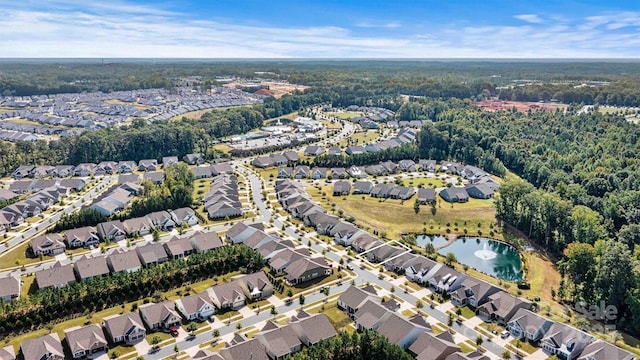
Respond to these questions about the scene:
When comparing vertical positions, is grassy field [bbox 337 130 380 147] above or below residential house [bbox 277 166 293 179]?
below

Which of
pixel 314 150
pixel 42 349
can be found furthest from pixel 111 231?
pixel 314 150

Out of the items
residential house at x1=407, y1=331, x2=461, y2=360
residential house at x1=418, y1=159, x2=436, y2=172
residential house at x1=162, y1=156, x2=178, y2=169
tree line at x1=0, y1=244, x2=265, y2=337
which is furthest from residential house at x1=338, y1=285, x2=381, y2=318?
residential house at x1=162, y1=156, x2=178, y2=169

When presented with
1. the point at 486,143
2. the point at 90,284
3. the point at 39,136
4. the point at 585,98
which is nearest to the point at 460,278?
the point at 90,284

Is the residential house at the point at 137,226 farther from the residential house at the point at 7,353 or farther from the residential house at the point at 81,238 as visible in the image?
the residential house at the point at 7,353

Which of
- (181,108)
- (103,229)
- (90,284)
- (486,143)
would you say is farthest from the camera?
(181,108)

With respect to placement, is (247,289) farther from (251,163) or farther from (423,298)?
(251,163)

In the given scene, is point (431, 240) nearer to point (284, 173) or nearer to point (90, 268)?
point (284, 173)

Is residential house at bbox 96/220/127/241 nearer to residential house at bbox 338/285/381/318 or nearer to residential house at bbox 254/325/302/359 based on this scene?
residential house at bbox 254/325/302/359
